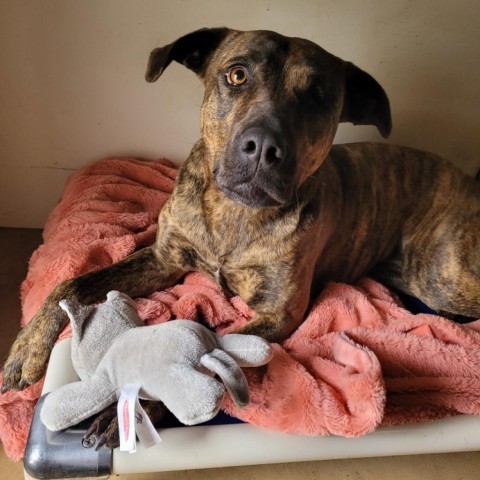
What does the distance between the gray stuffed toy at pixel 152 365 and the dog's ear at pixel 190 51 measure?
0.73 metres

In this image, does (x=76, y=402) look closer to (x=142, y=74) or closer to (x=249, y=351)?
(x=249, y=351)

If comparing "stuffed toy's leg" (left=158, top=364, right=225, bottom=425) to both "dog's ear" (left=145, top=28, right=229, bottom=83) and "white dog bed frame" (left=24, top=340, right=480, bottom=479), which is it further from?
"dog's ear" (left=145, top=28, right=229, bottom=83)

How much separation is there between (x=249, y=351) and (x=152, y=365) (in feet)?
0.81

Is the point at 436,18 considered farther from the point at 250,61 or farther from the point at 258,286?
the point at 258,286

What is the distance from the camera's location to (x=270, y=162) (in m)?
1.23

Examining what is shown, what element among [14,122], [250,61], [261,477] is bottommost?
[261,477]

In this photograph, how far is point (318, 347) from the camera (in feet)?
5.12

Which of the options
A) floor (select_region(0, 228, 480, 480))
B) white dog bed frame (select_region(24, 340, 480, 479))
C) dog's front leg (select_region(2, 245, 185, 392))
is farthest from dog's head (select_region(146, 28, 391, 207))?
floor (select_region(0, 228, 480, 480))

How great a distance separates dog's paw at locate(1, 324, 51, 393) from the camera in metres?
1.41

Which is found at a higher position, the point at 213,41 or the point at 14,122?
the point at 213,41

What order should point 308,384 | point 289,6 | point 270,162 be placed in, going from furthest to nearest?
point 289,6 → point 308,384 → point 270,162

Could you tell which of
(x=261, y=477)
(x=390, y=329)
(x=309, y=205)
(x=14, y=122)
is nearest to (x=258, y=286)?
(x=309, y=205)

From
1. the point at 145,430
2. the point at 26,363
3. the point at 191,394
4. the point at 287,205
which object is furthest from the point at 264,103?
the point at 26,363

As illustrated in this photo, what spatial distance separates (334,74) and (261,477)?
4.41 feet
